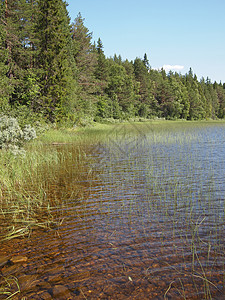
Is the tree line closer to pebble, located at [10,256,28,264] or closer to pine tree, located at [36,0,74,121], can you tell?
pine tree, located at [36,0,74,121]

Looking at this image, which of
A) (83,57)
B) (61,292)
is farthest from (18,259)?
(83,57)

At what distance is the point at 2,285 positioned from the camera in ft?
11.3

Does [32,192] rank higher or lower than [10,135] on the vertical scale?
lower

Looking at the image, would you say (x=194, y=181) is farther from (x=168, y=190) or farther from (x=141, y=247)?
(x=141, y=247)

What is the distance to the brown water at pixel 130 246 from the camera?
338 cm

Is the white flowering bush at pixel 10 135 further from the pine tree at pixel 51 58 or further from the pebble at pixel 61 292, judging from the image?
the pine tree at pixel 51 58

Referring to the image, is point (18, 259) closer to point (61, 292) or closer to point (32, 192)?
point (61, 292)

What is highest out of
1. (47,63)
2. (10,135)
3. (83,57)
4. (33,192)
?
(83,57)

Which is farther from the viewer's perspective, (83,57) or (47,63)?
(83,57)

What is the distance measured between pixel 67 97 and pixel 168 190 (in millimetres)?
24197

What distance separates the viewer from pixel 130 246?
4.45 metres

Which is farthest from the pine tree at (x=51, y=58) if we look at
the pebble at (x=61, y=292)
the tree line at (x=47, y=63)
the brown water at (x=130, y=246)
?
the pebble at (x=61, y=292)

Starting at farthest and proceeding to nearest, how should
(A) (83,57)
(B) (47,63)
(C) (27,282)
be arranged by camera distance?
(A) (83,57) < (B) (47,63) < (C) (27,282)

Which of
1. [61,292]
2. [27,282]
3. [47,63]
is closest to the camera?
[61,292]
